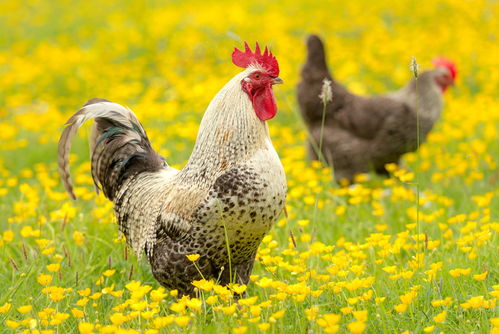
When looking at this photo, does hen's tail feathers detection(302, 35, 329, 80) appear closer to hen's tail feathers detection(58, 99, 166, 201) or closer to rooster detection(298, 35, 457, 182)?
rooster detection(298, 35, 457, 182)

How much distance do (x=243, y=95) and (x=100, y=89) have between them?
26.4 ft

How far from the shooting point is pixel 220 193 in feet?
11.5

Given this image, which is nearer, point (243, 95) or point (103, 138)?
point (243, 95)

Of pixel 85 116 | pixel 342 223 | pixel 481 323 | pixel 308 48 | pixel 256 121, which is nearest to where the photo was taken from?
pixel 481 323

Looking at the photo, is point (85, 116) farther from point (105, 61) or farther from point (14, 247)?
point (105, 61)

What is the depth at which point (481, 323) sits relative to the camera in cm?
323

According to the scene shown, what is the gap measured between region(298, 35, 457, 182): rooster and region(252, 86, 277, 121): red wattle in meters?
3.16

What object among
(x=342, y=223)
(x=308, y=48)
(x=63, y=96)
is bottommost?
(x=342, y=223)

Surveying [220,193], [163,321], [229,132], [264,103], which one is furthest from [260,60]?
[163,321]

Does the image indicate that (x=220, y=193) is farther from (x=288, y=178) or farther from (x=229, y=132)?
(x=288, y=178)

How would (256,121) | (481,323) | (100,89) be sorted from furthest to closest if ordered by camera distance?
(100,89) → (256,121) → (481,323)

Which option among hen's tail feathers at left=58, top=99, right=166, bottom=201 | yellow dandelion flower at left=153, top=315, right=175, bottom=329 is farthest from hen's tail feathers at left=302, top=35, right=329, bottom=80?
yellow dandelion flower at left=153, top=315, right=175, bottom=329

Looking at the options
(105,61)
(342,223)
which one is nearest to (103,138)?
(342,223)

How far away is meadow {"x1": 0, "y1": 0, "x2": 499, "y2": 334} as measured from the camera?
3.42 meters
